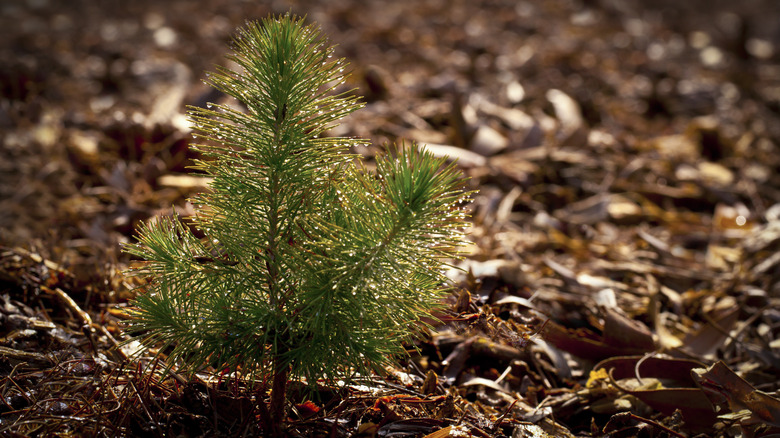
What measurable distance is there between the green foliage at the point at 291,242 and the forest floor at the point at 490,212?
148 millimetres

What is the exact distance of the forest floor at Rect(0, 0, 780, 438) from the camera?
124 cm

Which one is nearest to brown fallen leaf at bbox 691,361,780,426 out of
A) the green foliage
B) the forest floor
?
the forest floor

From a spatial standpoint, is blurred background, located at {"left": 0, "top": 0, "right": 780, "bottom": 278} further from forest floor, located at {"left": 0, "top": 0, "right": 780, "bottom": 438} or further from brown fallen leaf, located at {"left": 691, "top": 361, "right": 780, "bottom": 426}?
brown fallen leaf, located at {"left": 691, "top": 361, "right": 780, "bottom": 426}

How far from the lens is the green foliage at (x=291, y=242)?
101 cm

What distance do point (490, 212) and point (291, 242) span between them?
1404 millimetres

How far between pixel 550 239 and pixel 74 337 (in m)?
Result: 1.57

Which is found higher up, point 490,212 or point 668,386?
point 490,212

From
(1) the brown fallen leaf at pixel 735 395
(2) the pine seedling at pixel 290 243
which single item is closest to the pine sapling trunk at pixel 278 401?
(2) the pine seedling at pixel 290 243

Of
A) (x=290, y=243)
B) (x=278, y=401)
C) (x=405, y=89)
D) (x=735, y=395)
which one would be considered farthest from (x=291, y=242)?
(x=405, y=89)

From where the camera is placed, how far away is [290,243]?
1.09m

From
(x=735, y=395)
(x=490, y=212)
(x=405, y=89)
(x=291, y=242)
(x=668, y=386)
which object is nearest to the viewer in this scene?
(x=291, y=242)

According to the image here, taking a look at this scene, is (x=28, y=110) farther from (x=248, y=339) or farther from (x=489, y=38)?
(x=489, y=38)

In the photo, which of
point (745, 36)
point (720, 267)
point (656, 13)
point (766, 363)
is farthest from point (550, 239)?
point (656, 13)

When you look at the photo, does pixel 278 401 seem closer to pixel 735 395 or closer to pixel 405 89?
pixel 735 395
